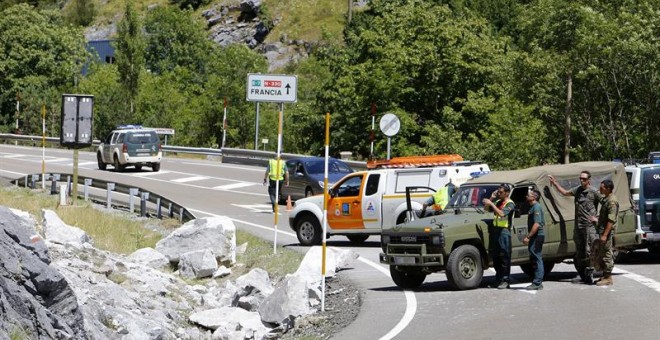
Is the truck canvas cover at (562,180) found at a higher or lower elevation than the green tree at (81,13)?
lower

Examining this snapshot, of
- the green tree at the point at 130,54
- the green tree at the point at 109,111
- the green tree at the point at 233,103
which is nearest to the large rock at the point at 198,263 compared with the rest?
the green tree at the point at 233,103

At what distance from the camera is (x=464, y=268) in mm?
17406

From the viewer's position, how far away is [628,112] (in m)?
38.3

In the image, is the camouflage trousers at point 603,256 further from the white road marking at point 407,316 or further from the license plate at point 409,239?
the white road marking at point 407,316

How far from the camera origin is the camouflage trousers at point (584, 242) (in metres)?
17.8

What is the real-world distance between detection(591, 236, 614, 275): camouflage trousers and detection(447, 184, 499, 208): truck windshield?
189cm

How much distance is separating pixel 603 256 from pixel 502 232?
1.60 m

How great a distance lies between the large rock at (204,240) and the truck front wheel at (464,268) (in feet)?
21.1

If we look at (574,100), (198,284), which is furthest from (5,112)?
(198,284)

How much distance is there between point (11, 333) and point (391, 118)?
895 inches

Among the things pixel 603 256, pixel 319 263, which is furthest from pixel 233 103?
pixel 603 256

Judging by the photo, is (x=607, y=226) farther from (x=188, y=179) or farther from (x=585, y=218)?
(x=188, y=179)

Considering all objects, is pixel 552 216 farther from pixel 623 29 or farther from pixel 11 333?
pixel 623 29

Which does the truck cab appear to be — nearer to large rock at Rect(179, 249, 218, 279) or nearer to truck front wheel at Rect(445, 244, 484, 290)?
large rock at Rect(179, 249, 218, 279)
